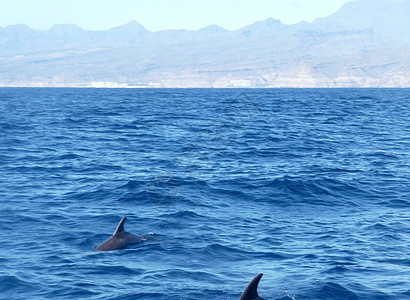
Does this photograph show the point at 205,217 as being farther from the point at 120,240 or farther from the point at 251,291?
the point at 251,291

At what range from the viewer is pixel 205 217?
23047 millimetres

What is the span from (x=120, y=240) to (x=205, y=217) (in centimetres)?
512

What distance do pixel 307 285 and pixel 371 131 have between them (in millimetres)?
42398

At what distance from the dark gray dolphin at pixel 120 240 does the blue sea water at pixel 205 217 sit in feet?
1.26

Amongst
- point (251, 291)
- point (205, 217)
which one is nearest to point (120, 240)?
point (205, 217)

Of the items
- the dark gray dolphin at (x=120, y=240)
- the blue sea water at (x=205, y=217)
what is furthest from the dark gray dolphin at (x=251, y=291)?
the dark gray dolphin at (x=120, y=240)

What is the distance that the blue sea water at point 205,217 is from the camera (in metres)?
15.8

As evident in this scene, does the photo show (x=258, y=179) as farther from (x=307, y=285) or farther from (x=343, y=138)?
(x=343, y=138)

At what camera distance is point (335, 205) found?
25.5 m

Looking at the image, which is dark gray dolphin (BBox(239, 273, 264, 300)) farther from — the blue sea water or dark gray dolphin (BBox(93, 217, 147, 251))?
dark gray dolphin (BBox(93, 217, 147, 251))

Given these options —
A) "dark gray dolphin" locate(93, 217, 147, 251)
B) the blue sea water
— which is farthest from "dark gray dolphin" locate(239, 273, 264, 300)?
"dark gray dolphin" locate(93, 217, 147, 251)

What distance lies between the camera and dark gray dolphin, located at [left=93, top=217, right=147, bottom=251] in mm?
18516

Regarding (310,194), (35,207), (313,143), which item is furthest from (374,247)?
(313,143)

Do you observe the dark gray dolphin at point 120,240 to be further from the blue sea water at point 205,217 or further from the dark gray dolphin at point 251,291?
the dark gray dolphin at point 251,291
